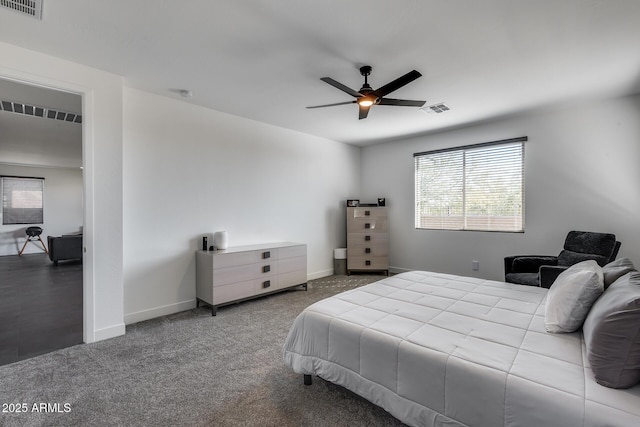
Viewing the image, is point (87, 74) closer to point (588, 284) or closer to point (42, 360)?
point (42, 360)

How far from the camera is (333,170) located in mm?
5723

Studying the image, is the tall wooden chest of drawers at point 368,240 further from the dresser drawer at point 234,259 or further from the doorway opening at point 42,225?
the doorway opening at point 42,225

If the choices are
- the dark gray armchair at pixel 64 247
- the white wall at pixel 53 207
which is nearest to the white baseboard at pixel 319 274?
the dark gray armchair at pixel 64 247

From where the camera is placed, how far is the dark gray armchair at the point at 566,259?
2858mm

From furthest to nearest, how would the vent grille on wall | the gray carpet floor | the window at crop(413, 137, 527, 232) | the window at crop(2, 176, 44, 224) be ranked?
1. the window at crop(2, 176, 44, 224)
2. the window at crop(413, 137, 527, 232)
3. the vent grille on wall
4. the gray carpet floor

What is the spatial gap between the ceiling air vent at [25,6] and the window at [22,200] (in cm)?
873

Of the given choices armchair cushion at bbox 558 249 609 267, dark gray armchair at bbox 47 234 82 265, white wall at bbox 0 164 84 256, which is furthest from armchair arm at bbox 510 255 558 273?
white wall at bbox 0 164 84 256

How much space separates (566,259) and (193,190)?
462cm

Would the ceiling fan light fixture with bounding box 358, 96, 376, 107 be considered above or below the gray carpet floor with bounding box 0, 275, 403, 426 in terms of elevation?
above

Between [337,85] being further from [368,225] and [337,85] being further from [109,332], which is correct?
[368,225]

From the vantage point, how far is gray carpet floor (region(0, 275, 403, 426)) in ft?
5.72

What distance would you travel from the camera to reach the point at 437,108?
12.8 feet

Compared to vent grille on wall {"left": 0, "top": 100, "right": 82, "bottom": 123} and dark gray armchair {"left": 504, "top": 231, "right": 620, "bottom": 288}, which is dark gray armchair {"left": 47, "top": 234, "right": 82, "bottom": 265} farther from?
dark gray armchair {"left": 504, "top": 231, "right": 620, "bottom": 288}

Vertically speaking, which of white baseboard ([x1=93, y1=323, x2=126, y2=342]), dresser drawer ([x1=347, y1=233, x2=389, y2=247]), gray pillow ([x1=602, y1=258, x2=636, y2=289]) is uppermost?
gray pillow ([x1=602, y1=258, x2=636, y2=289])
